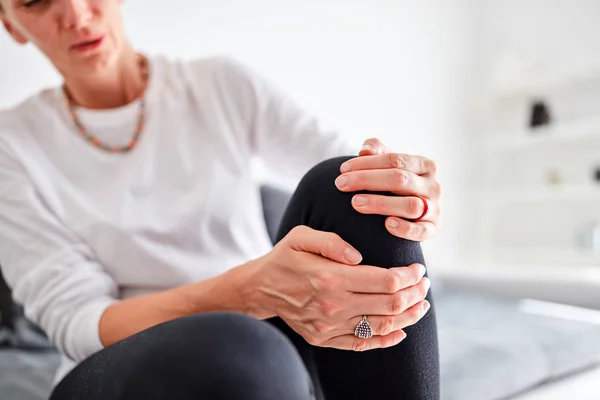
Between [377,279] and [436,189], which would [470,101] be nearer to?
[436,189]

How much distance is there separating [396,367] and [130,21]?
1453 mm

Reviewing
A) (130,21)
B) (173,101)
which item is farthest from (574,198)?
Result: (173,101)

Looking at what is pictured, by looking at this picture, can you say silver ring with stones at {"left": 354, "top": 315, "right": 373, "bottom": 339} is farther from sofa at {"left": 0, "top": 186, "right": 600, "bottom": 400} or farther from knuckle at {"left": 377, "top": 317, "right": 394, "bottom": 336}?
sofa at {"left": 0, "top": 186, "right": 600, "bottom": 400}

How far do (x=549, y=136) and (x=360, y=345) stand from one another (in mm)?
2784

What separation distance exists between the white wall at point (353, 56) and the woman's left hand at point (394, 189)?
1171 mm

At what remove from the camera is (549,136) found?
3068mm

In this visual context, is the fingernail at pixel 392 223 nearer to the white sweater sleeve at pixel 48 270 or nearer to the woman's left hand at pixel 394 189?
the woman's left hand at pixel 394 189

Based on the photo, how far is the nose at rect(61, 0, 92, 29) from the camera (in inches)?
33.9

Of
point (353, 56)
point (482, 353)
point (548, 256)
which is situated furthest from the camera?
point (548, 256)

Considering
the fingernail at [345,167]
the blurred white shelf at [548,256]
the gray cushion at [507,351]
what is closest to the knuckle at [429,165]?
the fingernail at [345,167]

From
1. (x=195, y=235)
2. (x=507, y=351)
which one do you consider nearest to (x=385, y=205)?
(x=195, y=235)

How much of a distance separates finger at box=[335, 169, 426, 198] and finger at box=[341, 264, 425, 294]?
91 millimetres

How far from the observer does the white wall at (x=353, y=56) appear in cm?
183

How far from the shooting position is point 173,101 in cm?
100
